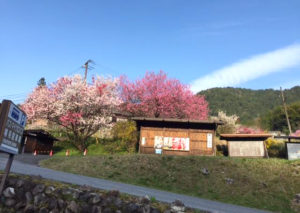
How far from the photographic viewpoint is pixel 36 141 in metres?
24.7

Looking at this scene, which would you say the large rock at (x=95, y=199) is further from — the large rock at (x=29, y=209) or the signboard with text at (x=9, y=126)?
the signboard with text at (x=9, y=126)

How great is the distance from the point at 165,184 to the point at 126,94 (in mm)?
19604

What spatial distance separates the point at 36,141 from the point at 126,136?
10.3 metres

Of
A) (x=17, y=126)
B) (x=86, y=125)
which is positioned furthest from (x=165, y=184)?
(x=86, y=125)

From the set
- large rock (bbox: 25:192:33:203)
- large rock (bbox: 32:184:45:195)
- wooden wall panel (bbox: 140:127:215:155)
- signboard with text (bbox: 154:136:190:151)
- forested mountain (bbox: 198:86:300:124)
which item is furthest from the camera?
forested mountain (bbox: 198:86:300:124)

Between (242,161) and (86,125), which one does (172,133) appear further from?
(86,125)

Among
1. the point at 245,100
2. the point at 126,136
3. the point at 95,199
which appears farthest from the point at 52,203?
the point at 245,100

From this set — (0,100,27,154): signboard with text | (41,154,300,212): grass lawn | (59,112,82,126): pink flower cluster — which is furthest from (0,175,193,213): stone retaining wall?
(59,112,82,126): pink flower cluster

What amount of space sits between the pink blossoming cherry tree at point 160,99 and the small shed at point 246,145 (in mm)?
8670

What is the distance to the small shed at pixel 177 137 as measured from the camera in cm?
2162

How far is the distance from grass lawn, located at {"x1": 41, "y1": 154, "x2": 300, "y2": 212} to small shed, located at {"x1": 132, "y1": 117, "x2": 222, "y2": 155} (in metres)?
4.32

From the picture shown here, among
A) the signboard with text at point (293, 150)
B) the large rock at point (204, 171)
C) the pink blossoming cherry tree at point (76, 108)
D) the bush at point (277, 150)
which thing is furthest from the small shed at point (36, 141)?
the signboard with text at point (293, 150)

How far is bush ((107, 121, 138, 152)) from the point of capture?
2411cm

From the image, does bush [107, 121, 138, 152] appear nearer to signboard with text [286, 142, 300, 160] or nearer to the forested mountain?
signboard with text [286, 142, 300, 160]
